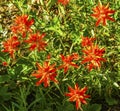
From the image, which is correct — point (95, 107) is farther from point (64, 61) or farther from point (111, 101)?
point (64, 61)

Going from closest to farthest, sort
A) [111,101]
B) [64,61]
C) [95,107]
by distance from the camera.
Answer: [64,61] < [95,107] < [111,101]

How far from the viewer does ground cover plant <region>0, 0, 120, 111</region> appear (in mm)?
2621

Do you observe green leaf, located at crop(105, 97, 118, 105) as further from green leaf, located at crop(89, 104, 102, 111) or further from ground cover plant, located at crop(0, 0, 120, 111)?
green leaf, located at crop(89, 104, 102, 111)

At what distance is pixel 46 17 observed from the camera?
352 cm

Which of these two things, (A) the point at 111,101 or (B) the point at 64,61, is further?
(A) the point at 111,101

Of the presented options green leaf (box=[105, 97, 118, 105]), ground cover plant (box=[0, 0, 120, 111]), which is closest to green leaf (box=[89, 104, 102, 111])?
ground cover plant (box=[0, 0, 120, 111])

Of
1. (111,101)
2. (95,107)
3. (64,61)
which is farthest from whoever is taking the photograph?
(111,101)

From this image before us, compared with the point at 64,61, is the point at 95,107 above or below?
below

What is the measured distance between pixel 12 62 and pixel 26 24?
0.74 metres

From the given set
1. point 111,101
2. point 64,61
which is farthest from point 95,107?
point 64,61

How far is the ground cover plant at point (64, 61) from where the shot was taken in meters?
2.62

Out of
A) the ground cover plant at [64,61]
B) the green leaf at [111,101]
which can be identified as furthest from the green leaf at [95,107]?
the green leaf at [111,101]

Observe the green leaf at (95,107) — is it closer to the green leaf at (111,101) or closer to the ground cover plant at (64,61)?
the ground cover plant at (64,61)

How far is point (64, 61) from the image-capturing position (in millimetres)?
2449
